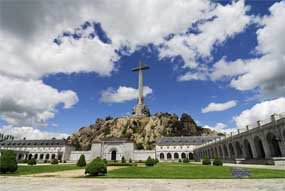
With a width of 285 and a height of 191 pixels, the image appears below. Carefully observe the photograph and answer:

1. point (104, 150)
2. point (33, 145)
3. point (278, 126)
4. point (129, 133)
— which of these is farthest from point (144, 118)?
point (278, 126)

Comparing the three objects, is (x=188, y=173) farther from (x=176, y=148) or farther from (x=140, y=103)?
(x=140, y=103)

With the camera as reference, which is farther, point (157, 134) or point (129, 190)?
point (157, 134)

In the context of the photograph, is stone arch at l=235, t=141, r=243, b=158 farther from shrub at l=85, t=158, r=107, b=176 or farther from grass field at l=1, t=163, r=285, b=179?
shrub at l=85, t=158, r=107, b=176

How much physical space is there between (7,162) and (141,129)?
4037 inches

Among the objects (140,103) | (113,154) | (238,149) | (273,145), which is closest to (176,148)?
(113,154)

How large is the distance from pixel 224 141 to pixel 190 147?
39215 millimetres

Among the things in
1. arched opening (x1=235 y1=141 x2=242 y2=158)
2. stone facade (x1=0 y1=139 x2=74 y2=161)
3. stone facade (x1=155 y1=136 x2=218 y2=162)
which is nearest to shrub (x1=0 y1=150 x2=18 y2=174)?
arched opening (x1=235 y1=141 x2=242 y2=158)

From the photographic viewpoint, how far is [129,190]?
30.2ft

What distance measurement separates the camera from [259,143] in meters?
37.7

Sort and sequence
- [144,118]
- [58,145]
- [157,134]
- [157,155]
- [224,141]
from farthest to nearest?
[144,118], [157,134], [58,145], [157,155], [224,141]

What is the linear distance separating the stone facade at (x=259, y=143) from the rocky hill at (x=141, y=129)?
64676 millimetres

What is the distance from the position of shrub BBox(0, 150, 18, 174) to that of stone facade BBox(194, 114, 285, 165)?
30.6 metres

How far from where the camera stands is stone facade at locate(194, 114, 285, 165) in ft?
94.3

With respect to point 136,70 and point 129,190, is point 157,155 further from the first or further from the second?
point 129,190
